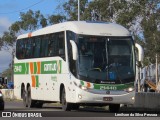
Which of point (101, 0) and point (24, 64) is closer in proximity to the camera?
point (24, 64)

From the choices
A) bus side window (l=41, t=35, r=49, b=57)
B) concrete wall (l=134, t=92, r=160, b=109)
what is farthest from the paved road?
bus side window (l=41, t=35, r=49, b=57)

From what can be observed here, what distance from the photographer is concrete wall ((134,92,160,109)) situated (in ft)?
96.1

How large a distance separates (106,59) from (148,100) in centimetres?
785

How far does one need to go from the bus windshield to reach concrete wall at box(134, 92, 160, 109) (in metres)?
6.51

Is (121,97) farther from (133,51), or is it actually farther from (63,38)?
(63,38)

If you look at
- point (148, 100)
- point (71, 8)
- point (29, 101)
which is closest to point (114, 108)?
point (148, 100)

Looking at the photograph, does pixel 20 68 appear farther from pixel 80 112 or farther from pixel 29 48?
pixel 80 112

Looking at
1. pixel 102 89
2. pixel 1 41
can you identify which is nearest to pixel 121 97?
pixel 102 89

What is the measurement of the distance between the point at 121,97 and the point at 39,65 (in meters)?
6.58

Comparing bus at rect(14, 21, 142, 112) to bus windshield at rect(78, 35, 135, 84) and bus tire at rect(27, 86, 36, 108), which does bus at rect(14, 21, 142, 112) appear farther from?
bus tire at rect(27, 86, 36, 108)

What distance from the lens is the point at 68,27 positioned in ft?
79.6

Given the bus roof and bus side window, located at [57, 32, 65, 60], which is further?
bus side window, located at [57, 32, 65, 60]

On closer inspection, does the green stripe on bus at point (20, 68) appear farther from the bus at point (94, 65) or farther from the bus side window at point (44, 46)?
the bus at point (94, 65)

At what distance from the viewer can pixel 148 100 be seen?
98.3 feet
